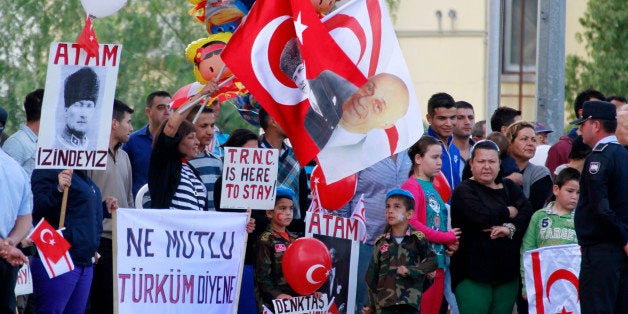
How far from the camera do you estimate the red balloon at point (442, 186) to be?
12.7 m

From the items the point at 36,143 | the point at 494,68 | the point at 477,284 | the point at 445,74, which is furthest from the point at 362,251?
the point at 445,74

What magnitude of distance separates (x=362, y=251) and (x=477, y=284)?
1.06 meters

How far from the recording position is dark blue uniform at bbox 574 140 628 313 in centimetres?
1121

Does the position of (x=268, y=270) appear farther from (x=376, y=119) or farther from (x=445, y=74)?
(x=445, y=74)

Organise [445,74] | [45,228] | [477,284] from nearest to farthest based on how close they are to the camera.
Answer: [45,228]
[477,284]
[445,74]

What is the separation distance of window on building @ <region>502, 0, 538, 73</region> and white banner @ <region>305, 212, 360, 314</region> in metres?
19.6

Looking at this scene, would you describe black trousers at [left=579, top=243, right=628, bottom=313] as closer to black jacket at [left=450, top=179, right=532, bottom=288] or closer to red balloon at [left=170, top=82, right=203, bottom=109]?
black jacket at [left=450, top=179, right=532, bottom=288]

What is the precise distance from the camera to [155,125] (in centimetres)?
1295

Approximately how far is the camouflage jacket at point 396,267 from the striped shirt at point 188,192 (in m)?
1.56

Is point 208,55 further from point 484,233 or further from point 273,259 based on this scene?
point 484,233

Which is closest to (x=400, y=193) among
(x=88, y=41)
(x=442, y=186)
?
(x=442, y=186)

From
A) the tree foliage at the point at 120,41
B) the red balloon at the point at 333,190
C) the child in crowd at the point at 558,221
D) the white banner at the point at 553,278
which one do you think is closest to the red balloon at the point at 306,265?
the red balloon at the point at 333,190

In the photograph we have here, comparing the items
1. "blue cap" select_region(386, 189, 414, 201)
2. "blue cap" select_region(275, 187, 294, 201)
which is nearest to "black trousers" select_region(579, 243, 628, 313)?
"blue cap" select_region(386, 189, 414, 201)

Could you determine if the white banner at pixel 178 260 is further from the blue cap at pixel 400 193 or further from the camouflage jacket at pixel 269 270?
the blue cap at pixel 400 193
